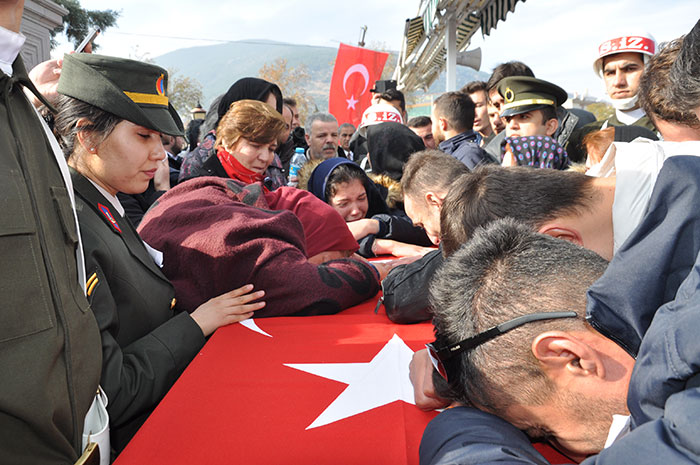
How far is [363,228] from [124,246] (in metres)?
1.65

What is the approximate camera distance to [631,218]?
1.26 metres

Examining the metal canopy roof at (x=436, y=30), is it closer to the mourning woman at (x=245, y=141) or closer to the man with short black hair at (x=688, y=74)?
the mourning woman at (x=245, y=141)

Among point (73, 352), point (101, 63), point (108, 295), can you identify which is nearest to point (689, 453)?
point (73, 352)

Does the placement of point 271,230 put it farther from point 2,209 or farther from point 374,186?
point 374,186

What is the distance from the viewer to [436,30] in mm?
13227

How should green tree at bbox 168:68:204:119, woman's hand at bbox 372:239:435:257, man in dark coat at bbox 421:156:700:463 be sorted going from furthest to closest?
1. green tree at bbox 168:68:204:119
2. woman's hand at bbox 372:239:435:257
3. man in dark coat at bbox 421:156:700:463

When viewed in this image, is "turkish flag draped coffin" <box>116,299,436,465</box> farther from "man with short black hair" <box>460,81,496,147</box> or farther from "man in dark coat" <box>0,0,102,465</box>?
"man with short black hair" <box>460,81,496,147</box>

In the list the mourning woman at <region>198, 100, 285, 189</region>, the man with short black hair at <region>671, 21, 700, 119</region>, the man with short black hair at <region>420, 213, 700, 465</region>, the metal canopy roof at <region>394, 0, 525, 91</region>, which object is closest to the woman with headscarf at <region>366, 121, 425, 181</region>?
the mourning woman at <region>198, 100, 285, 189</region>

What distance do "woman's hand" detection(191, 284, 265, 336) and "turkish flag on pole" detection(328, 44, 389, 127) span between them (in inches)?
339

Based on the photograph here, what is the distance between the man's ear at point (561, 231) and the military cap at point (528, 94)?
2009 mm

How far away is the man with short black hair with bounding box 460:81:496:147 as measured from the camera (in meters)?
5.06

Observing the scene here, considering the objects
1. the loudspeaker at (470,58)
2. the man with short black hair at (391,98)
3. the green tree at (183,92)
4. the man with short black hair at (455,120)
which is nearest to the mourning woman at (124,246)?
the man with short black hair at (455,120)

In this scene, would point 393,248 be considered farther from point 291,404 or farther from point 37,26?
point 37,26

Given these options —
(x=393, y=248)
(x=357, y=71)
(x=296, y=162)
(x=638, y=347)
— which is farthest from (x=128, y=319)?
(x=357, y=71)
